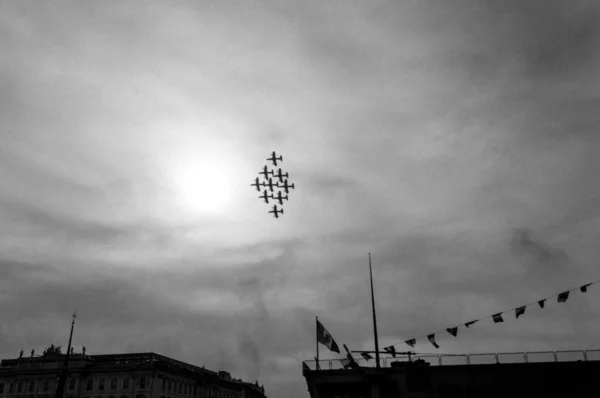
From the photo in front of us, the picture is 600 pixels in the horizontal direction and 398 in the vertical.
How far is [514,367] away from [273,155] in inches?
1118

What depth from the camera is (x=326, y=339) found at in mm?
37375

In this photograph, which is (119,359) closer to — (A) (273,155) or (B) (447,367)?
(A) (273,155)

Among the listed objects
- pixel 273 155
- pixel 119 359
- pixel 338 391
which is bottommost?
pixel 338 391

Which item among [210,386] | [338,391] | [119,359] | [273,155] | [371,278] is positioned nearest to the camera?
[338,391]

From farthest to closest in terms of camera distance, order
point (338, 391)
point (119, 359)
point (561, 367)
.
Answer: point (119, 359) → point (338, 391) → point (561, 367)

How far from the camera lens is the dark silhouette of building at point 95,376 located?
7900 cm

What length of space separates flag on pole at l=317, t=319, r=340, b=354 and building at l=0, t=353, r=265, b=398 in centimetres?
A: 5218

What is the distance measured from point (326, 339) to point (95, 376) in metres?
59.4

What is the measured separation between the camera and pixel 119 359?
8394cm

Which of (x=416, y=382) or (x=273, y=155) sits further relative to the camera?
(x=273, y=155)

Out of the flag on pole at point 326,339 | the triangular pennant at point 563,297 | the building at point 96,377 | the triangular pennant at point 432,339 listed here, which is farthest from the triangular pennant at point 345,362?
the building at point 96,377

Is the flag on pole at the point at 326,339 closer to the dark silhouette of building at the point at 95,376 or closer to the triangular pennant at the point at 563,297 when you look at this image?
the triangular pennant at the point at 563,297

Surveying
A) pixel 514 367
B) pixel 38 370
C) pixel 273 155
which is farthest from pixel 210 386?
pixel 514 367

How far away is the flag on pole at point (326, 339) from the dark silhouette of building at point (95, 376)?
5230 cm
